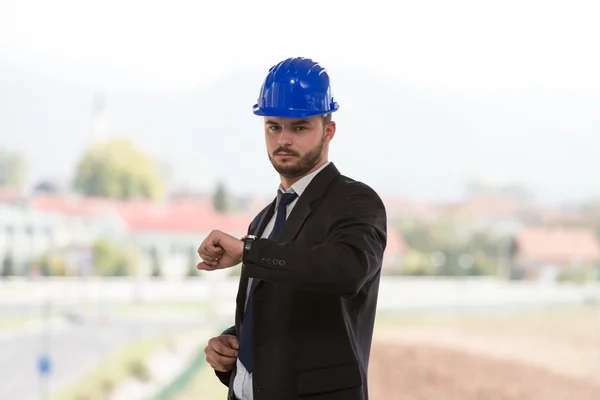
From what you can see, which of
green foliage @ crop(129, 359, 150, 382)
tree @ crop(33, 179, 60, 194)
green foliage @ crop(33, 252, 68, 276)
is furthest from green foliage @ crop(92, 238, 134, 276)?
Answer: green foliage @ crop(129, 359, 150, 382)

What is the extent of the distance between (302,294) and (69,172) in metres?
8.20

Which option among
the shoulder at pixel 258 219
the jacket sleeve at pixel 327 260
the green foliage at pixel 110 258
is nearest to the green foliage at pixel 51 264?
the green foliage at pixel 110 258

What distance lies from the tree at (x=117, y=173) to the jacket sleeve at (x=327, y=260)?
27.0 feet

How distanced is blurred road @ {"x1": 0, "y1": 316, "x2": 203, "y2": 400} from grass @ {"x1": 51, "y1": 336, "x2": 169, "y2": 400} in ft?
0.25

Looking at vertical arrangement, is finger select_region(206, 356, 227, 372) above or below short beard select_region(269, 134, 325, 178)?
below

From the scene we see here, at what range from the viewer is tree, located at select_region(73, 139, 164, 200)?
30.5 feet

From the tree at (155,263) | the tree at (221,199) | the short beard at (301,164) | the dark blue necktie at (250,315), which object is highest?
the short beard at (301,164)

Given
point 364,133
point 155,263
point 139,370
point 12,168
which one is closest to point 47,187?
point 12,168

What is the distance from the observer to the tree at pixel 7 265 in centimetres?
856

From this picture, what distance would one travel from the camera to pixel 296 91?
138 cm

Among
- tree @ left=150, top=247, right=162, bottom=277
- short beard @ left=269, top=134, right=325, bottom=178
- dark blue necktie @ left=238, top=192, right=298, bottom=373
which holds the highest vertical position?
short beard @ left=269, top=134, right=325, bottom=178

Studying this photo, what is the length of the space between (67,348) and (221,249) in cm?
888

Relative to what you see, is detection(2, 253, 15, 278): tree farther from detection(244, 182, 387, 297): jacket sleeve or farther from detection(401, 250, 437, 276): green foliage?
detection(244, 182, 387, 297): jacket sleeve

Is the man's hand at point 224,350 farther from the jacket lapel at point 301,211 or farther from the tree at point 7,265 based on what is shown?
the tree at point 7,265
